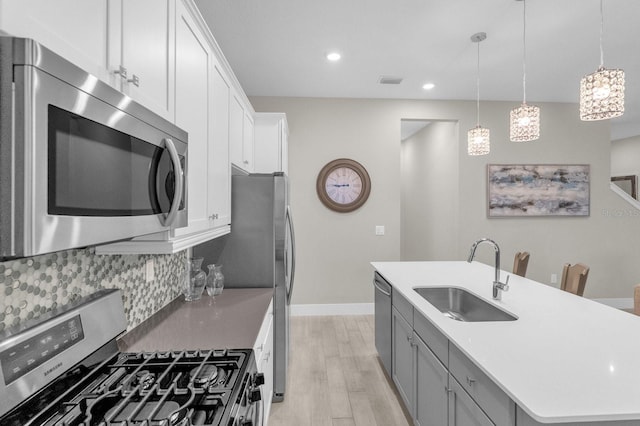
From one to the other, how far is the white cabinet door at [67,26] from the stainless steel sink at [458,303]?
2086 millimetres

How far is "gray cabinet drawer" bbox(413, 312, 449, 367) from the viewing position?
1.55 metres

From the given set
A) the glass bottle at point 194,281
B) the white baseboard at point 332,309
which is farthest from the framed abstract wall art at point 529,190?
the glass bottle at point 194,281

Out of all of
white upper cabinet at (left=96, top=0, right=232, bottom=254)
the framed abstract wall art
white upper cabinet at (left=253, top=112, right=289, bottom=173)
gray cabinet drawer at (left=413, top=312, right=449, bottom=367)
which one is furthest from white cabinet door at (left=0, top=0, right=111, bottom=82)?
the framed abstract wall art

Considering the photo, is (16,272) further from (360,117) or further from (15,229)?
(360,117)

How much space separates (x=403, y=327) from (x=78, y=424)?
1.79m

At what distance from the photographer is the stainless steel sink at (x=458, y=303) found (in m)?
2.08

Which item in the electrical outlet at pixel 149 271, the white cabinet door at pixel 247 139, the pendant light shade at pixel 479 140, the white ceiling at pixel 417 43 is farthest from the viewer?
the pendant light shade at pixel 479 140

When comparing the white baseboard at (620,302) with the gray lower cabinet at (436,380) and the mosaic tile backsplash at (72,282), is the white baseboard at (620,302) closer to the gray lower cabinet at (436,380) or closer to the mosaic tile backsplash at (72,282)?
the gray lower cabinet at (436,380)

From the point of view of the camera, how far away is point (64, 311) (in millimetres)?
1080

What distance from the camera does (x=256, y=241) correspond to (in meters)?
2.34

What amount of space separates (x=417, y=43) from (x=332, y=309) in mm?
3162

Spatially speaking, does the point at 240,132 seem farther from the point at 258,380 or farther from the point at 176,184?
the point at 258,380

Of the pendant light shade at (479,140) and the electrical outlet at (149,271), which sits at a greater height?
the pendant light shade at (479,140)

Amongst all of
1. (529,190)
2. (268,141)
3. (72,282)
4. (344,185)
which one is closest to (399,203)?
(344,185)
